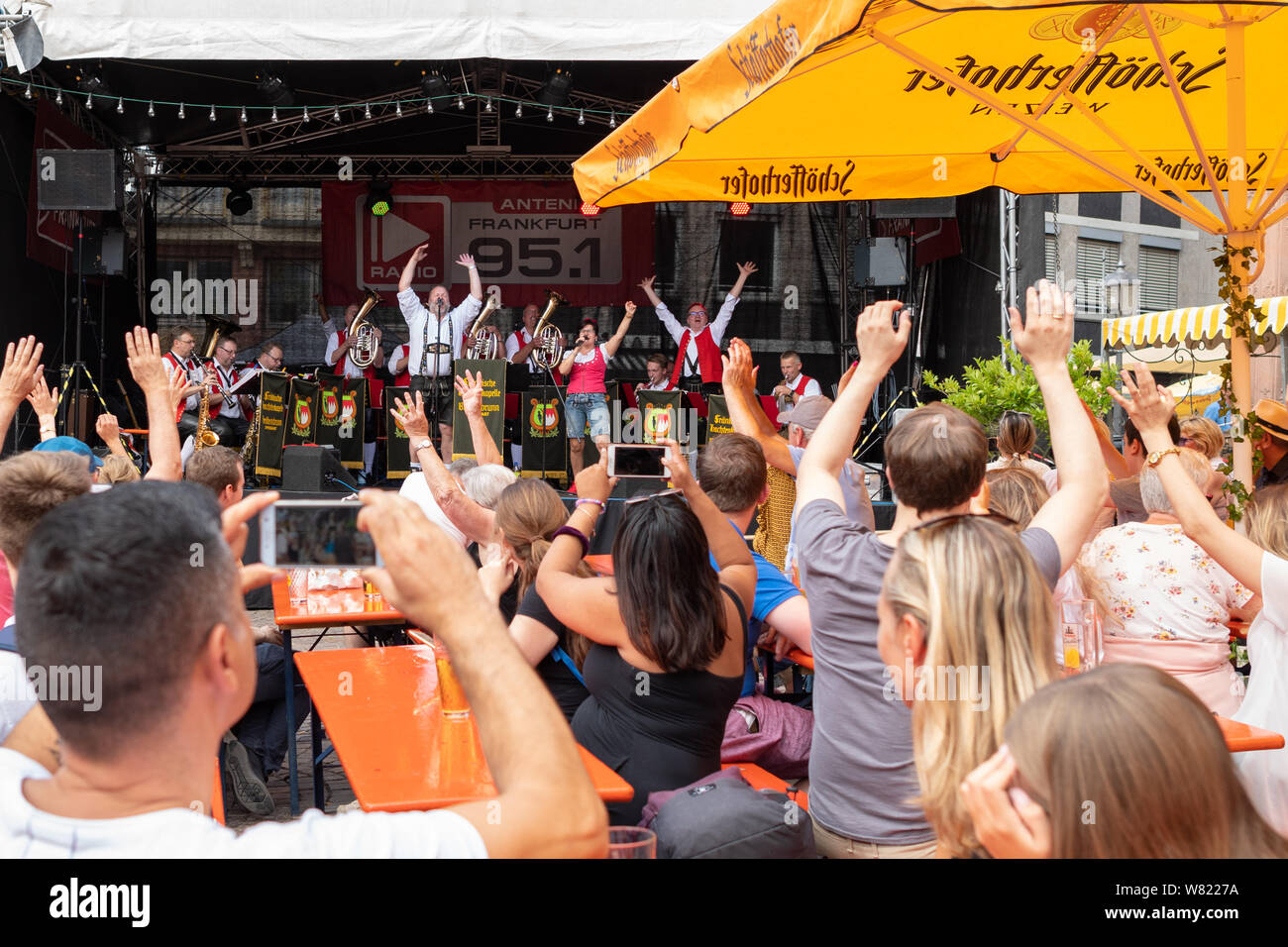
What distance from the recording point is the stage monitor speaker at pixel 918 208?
10516mm

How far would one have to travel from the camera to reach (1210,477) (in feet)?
11.2

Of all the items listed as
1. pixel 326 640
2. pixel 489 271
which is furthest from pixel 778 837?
pixel 489 271

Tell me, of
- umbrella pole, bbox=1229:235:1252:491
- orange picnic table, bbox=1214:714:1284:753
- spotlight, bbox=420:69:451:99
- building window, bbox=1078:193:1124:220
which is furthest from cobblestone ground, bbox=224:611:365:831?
building window, bbox=1078:193:1124:220

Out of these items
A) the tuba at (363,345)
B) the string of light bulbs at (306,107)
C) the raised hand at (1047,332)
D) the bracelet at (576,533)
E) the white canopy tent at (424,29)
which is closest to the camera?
the raised hand at (1047,332)

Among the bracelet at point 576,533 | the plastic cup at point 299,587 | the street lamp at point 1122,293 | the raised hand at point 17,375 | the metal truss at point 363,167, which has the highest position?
the metal truss at point 363,167

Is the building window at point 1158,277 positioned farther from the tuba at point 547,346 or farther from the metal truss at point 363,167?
the tuba at point 547,346

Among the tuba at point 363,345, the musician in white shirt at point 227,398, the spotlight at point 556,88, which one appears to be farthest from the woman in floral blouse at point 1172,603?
the tuba at point 363,345

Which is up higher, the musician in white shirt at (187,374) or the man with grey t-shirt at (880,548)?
→ the musician in white shirt at (187,374)

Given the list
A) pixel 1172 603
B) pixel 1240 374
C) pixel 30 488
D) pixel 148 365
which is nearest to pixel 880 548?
pixel 1172 603

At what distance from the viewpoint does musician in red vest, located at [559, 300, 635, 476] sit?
12914mm

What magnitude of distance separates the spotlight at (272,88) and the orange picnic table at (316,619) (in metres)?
7.40

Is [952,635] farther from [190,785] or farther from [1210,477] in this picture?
[1210,477]

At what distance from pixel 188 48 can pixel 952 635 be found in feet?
27.0

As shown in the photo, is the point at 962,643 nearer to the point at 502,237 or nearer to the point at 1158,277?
the point at 502,237
